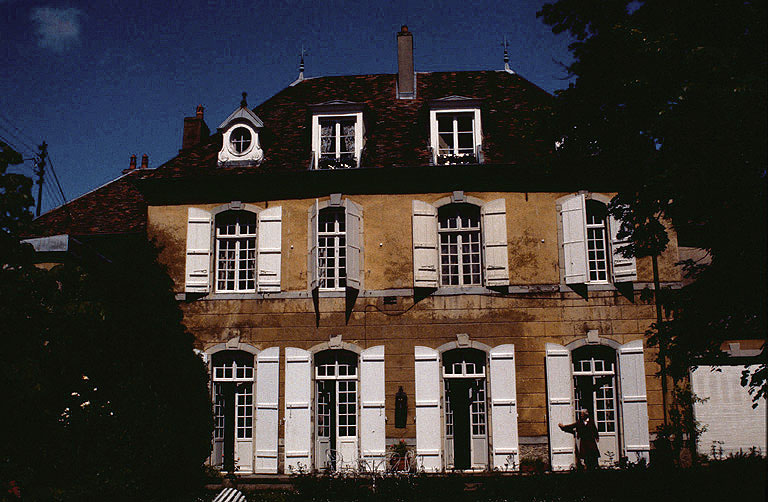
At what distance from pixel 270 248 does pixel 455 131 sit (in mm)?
5082

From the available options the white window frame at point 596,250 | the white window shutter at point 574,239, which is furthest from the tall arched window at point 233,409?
→ the white window frame at point 596,250

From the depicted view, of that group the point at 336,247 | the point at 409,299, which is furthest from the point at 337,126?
the point at 409,299

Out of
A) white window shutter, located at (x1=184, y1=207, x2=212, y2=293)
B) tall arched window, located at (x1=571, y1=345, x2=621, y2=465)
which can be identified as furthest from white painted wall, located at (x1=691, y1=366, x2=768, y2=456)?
white window shutter, located at (x1=184, y1=207, x2=212, y2=293)

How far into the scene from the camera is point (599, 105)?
9.64 m

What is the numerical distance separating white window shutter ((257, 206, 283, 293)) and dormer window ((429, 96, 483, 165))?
3864 millimetres

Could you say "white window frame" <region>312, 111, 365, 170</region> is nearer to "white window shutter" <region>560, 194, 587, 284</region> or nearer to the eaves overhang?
the eaves overhang

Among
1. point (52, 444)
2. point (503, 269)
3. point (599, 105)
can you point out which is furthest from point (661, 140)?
point (52, 444)

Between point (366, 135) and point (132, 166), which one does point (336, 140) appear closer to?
point (366, 135)

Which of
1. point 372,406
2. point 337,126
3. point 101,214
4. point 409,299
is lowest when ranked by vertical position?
point 372,406

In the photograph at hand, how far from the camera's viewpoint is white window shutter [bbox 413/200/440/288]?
562 inches

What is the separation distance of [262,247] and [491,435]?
6.43 m

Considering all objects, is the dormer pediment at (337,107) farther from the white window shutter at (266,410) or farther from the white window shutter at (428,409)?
the white window shutter at (428,409)

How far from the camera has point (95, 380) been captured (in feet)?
34.1

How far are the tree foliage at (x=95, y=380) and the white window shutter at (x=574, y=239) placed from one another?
26.4 feet
